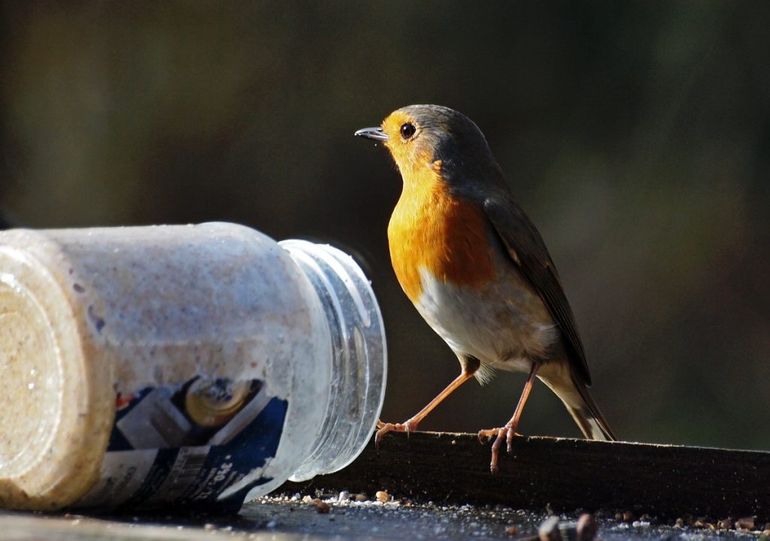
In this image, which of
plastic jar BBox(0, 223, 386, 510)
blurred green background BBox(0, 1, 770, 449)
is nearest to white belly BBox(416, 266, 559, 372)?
plastic jar BBox(0, 223, 386, 510)

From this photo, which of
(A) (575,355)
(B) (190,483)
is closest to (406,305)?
(A) (575,355)

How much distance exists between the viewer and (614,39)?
7.11m

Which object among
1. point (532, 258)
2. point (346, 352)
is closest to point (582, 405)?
point (532, 258)

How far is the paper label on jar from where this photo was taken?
6.61 feet

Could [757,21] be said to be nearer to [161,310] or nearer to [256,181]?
[256,181]

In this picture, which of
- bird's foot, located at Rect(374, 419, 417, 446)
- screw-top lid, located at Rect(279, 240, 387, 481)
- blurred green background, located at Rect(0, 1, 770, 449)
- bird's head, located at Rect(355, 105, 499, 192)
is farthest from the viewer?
blurred green background, located at Rect(0, 1, 770, 449)

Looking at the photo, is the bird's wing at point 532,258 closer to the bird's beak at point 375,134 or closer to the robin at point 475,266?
the robin at point 475,266

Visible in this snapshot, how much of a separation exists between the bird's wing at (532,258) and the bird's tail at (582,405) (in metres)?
0.09

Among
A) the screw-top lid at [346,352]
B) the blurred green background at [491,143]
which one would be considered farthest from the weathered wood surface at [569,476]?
the blurred green background at [491,143]

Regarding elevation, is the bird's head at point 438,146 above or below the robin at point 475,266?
above

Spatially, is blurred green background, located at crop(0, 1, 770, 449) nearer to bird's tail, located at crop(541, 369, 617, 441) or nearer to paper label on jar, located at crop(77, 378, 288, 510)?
bird's tail, located at crop(541, 369, 617, 441)

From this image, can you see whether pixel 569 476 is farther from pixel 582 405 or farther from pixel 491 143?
pixel 491 143

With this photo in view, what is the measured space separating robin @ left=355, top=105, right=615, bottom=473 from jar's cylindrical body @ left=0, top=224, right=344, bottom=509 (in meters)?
1.28

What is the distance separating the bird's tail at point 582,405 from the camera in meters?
3.96
